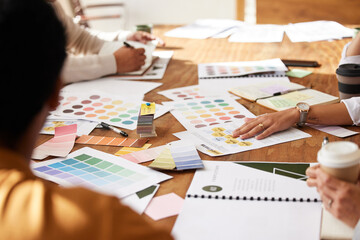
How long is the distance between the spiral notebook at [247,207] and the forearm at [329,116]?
377 mm

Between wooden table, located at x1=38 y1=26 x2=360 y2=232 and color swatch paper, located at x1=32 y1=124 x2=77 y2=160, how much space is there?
3 centimetres

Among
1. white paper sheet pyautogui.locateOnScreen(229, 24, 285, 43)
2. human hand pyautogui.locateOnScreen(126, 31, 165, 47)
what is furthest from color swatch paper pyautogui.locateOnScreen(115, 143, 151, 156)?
white paper sheet pyautogui.locateOnScreen(229, 24, 285, 43)

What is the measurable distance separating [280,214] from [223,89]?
2.96 ft

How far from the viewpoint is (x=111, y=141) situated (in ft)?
4.55

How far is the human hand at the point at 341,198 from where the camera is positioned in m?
0.93

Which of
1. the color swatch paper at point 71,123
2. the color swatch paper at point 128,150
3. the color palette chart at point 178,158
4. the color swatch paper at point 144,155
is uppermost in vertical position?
the color palette chart at point 178,158

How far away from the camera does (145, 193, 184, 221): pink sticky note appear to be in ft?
3.28

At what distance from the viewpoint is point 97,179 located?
1.15m

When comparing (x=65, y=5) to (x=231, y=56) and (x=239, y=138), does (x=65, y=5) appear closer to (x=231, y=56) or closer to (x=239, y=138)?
(x=231, y=56)

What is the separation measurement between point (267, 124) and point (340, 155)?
502 mm

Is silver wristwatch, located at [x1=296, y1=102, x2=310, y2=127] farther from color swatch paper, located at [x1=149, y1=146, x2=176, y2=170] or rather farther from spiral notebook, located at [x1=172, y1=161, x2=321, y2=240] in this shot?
color swatch paper, located at [x1=149, y1=146, x2=176, y2=170]

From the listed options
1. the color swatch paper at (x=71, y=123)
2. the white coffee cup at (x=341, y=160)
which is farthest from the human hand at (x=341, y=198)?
the color swatch paper at (x=71, y=123)

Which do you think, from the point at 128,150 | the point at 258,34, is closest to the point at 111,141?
the point at 128,150

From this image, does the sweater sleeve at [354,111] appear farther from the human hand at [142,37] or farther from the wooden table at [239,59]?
the human hand at [142,37]
